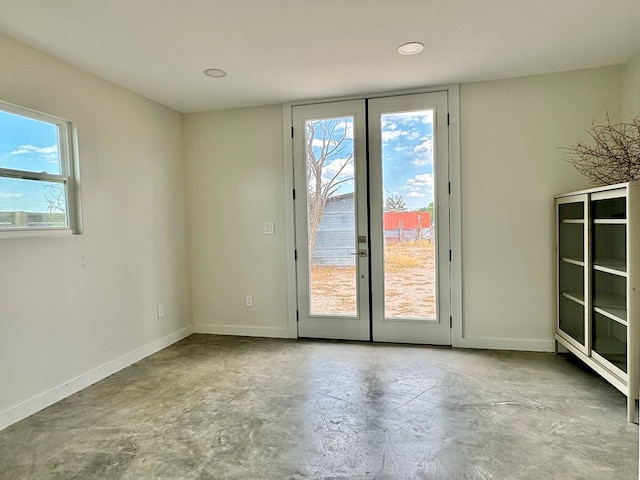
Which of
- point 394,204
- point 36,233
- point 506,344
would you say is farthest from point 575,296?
point 36,233

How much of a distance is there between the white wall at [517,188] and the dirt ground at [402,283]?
34 centimetres

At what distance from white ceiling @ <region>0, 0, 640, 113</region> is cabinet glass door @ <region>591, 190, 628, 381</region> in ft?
3.80

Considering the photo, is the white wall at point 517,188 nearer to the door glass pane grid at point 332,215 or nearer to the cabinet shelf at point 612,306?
the cabinet shelf at point 612,306

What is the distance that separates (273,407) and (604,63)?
12.1 ft

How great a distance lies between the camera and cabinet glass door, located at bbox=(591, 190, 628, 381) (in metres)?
2.37

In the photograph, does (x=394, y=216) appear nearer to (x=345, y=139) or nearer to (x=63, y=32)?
(x=345, y=139)

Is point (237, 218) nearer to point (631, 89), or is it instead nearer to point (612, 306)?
point (612, 306)

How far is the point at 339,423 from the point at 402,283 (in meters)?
1.72

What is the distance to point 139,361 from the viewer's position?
11.5ft

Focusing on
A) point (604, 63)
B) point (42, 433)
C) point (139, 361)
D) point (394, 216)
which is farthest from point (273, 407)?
point (604, 63)

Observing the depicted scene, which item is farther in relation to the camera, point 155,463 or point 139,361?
point 139,361

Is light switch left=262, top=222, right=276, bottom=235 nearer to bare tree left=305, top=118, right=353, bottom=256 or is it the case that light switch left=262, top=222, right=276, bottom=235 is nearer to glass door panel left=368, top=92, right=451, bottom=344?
bare tree left=305, top=118, right=353, bottom=256

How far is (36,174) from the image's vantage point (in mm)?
2662

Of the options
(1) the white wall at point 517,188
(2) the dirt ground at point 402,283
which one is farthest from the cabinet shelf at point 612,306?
(2) the dirt ground at point 402,283
